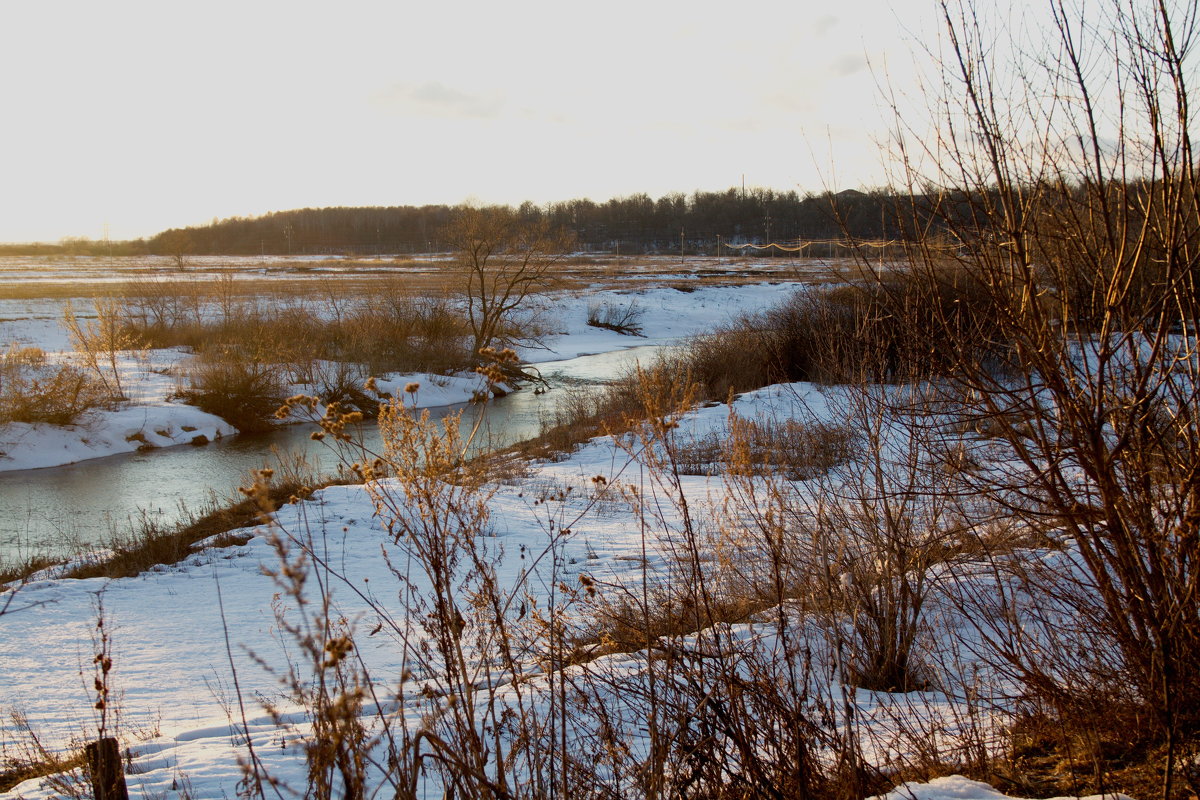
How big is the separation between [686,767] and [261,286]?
42.5 meters

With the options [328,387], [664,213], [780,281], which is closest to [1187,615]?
[328,387]

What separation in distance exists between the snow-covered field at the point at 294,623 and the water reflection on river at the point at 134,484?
263 cm

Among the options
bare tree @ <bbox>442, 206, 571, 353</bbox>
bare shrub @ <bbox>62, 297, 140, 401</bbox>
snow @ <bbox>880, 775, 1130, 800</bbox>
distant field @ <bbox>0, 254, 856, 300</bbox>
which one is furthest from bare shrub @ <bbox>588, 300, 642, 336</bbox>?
snow @ <bbox>880, 775, 1130, 800</bbox>

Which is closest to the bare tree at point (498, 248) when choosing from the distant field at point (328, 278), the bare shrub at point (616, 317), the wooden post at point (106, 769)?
the distant field at point (328, 278)

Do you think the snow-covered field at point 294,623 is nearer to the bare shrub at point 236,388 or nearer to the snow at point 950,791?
the snow at point 950,791

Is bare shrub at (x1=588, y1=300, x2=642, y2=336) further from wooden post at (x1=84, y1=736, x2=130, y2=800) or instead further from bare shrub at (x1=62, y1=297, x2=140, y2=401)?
wooden post at (x1=84, y1=736, x2=130, y2=800)

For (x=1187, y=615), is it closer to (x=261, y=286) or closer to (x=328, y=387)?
(x=328, y=387)

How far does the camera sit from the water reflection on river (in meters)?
10.9

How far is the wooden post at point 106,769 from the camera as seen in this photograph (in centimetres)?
253

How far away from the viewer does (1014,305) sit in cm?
312

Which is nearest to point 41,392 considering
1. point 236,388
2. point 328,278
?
point 236,388

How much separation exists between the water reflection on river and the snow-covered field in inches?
104

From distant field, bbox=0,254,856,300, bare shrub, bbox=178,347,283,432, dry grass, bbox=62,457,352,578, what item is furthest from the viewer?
distant field, bbox=0,254,856,300

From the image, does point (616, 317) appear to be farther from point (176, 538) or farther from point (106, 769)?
point (106, 769)
